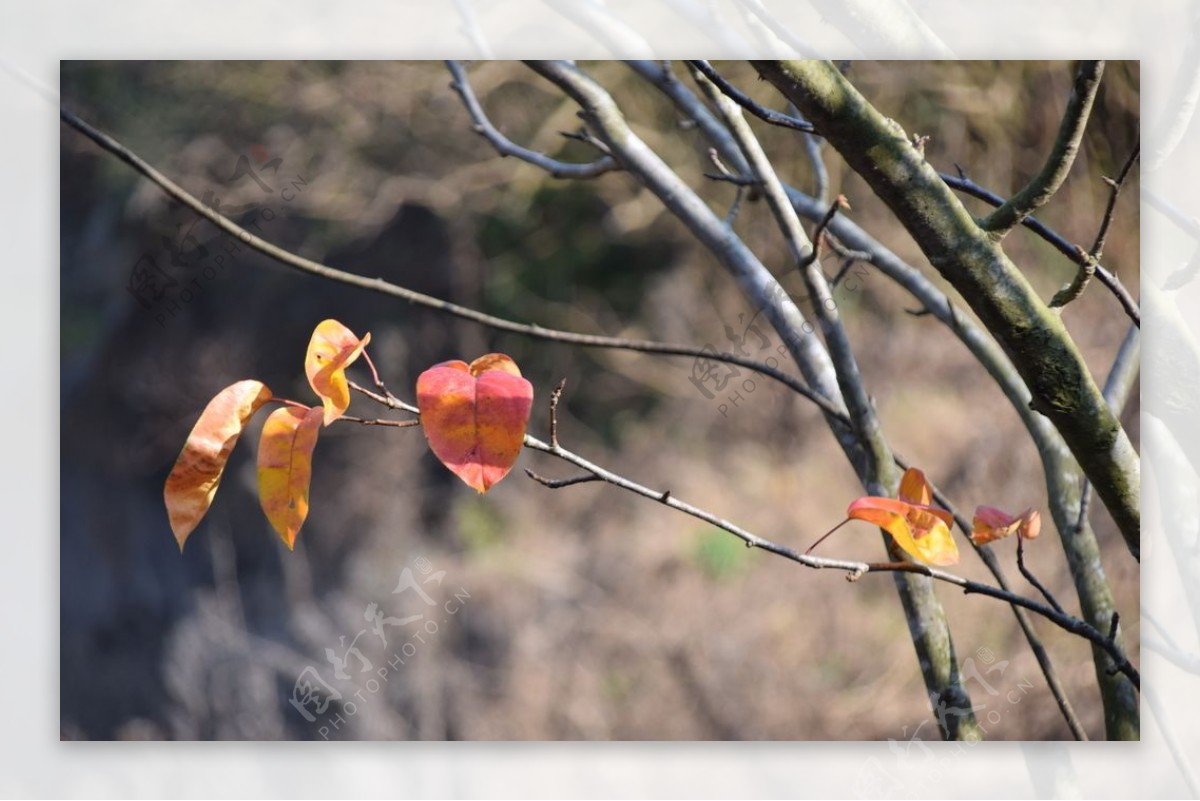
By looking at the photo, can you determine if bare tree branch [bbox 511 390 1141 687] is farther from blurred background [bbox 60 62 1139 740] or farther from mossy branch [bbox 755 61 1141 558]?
blurred background [bbox 60 62 1139 740]

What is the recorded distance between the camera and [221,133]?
148 cm

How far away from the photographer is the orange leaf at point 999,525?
1.31 meters

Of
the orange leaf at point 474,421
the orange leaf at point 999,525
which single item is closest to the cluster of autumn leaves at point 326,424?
the orange leaf at point 474,421

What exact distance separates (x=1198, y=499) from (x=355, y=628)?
1094 millimetres

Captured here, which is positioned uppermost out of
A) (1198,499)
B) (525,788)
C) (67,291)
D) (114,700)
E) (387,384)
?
(67,291)

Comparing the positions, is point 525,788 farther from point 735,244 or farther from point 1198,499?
point 1198,499

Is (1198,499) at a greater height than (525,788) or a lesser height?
greater

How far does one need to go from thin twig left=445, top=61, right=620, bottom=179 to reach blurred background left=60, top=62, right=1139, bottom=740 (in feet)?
0.09

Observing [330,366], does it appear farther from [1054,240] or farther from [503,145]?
[1054,240]

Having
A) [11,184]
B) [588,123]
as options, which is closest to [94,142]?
[11,184]

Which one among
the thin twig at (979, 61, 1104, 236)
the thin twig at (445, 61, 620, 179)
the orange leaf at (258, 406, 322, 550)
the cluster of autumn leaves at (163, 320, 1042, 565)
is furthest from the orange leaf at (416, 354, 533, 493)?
the thin twig at (979, 61, 1104, 236)

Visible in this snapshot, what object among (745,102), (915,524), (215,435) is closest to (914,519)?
(915,524)

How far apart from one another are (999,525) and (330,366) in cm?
79

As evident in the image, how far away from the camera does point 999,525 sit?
1337 millimetres
